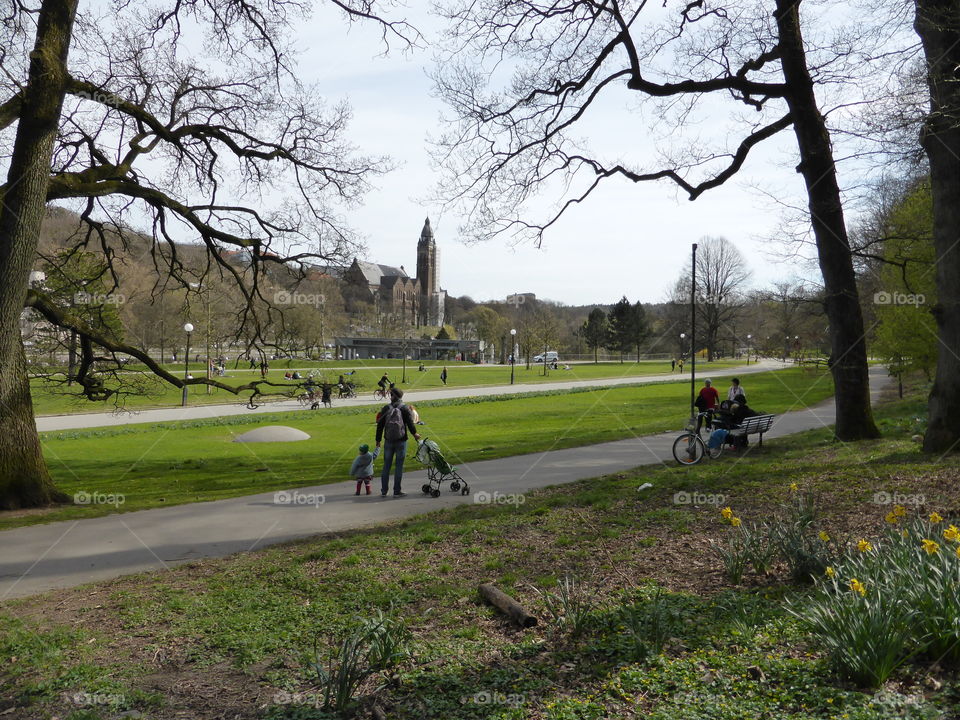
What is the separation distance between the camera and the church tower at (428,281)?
137m

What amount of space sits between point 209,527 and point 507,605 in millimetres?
5398

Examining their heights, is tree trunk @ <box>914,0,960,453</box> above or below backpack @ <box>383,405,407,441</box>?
above

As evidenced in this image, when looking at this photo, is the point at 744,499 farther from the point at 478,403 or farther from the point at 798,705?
the point at 478,403

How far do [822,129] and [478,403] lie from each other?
2466 cm

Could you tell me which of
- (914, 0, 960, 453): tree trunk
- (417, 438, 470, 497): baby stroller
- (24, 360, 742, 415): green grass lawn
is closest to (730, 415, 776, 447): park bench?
(914, 0, 960, 453): tree trunk

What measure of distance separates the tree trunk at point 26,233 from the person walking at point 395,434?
16.4 feet

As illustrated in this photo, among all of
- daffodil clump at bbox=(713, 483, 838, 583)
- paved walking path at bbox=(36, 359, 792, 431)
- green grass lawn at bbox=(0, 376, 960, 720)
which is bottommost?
paved walking path at bbox=(36, 359, 792, 431)

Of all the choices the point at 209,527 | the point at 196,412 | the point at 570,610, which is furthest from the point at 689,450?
the point at 196,412

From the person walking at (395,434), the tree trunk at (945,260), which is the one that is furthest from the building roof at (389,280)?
the tree trunk at (945,260)

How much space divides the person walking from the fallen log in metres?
5.75

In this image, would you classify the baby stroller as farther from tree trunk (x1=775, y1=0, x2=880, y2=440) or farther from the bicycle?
tree trunk (x1=775, y1=0, x2=880, y2=440)

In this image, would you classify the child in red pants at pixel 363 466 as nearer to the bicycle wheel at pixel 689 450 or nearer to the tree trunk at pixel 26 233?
the tree trunk at pixel 26 233

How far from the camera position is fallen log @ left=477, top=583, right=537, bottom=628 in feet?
15.9

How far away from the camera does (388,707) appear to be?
12.4 feet
